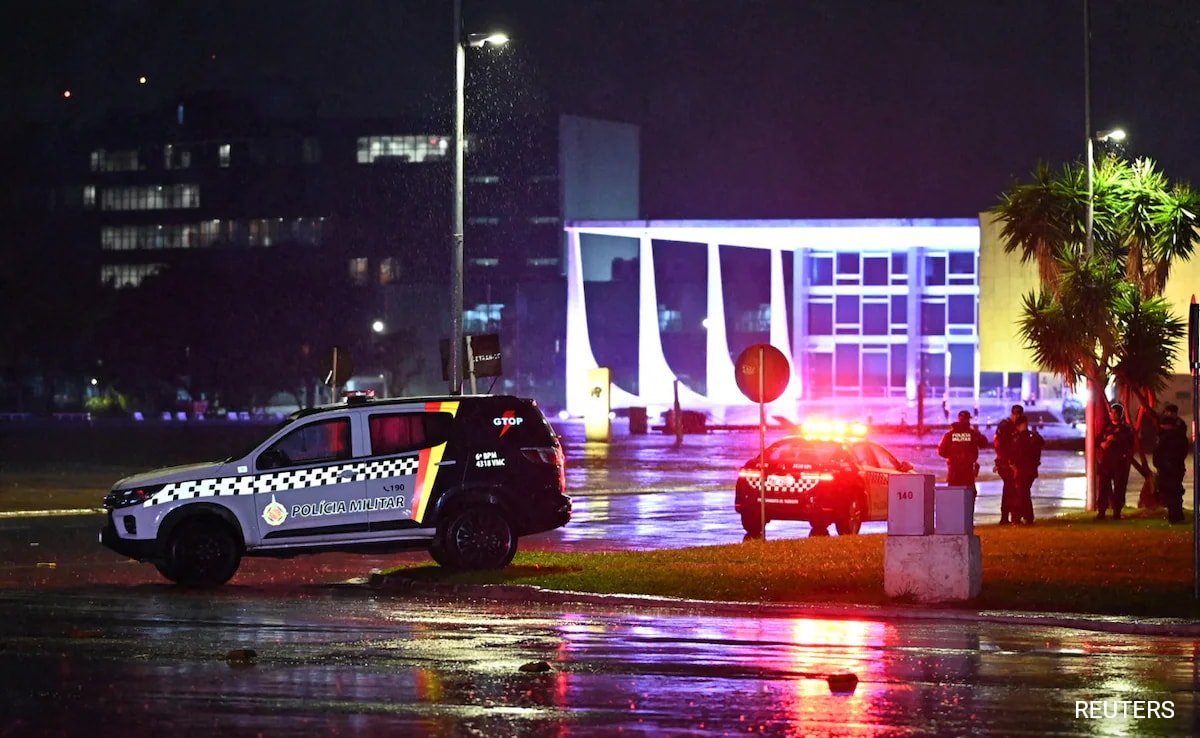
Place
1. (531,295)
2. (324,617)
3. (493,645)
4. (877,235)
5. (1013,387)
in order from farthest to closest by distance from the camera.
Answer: (531,295) → (1013,387) → (877,235) → (324,617) → (493,645)

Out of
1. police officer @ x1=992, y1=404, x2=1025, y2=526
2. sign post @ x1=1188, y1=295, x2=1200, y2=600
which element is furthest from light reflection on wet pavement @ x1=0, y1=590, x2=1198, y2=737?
police officer @ x1=992, y1=404, x2=1025, y2=526

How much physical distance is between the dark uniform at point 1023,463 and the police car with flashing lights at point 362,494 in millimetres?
8039

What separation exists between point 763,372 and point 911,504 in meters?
5.25

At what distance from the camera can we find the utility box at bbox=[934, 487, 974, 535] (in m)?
14.9

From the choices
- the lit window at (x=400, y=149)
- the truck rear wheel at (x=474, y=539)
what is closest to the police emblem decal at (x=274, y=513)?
the truck rear wheel at (x=474, y=539)

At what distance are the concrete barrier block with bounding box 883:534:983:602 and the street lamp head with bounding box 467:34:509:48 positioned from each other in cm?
1238

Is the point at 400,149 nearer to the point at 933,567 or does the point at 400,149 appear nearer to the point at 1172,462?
the point at 1172,462

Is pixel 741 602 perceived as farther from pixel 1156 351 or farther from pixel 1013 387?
pixel 1013 387

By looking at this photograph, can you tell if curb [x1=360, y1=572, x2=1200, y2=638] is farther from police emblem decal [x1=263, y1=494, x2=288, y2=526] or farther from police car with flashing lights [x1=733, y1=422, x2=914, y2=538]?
police car with flashing lights [x1=733, y1=422, x2=914, y2=538]

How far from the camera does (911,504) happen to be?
15047 millimetres

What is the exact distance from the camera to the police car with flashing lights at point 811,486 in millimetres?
22047

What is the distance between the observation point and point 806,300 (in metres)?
92.2

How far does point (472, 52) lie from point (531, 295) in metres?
89.5

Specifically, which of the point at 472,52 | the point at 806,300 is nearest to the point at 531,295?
the point at 806,300
